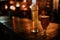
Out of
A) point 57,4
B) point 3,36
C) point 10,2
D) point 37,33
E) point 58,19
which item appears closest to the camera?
point 3,36

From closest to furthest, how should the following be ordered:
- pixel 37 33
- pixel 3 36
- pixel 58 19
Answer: pixel 3 36 → pixel 37 33 → pixel 58 19


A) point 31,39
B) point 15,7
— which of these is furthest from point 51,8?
point 31,39

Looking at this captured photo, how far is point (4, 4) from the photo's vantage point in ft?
39.1

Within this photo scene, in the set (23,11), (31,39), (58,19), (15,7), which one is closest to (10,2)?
(15,7)

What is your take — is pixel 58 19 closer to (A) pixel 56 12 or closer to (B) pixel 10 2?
(A) pixel 56 12

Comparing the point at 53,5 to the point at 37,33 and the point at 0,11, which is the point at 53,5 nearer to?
the point at 0,11

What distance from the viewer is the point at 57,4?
41.0 feet

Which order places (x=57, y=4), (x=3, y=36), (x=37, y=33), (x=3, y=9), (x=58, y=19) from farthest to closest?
(x=57, y=4), (x=3, y=9), (x=58, y=19), (x=37, y=33), (x=3, y=36)

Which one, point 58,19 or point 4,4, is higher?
point 4,4

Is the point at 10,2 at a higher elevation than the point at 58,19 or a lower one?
higher

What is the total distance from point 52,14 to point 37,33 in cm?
406

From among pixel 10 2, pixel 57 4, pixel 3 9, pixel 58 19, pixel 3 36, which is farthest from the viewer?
pixel 10 2

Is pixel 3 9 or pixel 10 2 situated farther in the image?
pixel 10 2

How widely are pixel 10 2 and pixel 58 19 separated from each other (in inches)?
162
